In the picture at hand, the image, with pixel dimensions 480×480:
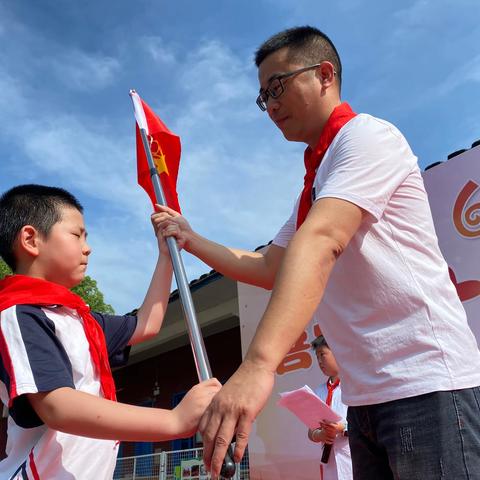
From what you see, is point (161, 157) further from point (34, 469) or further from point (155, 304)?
point (34, 469)

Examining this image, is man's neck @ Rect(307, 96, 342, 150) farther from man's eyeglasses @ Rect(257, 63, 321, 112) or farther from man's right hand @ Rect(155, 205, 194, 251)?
man's right hand @ Rect(155, 205, 194, 251)

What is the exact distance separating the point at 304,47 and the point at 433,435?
1345 mm

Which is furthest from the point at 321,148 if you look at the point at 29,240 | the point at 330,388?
the point at 330,388

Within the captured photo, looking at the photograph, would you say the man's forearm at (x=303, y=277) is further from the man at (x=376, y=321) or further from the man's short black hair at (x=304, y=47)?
the man's short black hair at (x=304, y=47)

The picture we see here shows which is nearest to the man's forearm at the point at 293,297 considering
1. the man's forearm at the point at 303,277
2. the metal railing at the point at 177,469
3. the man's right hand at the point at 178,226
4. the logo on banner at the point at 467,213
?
the man's forearm at the point at 303,277

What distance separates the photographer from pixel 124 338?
2.04m

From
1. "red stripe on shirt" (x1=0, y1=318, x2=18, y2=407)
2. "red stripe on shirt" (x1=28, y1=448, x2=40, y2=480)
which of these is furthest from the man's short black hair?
"red stripe on shirt" (x1=28, y1=448, x2=40, y2=480)

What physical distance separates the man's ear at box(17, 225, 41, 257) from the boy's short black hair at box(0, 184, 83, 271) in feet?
0.06

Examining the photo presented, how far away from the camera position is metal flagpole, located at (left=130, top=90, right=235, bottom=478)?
46.9 inches

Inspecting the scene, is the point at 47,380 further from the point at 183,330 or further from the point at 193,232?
the point at 183,330

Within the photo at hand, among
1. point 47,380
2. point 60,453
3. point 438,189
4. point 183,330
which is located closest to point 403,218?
point 47,380

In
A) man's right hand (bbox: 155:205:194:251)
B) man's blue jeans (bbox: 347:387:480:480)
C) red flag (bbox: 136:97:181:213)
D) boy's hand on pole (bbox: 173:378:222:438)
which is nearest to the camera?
man's blue jeans (bbox: 347:387:480:480)

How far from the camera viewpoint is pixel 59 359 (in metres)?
1.53

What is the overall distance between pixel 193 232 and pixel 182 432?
3.80 ft
